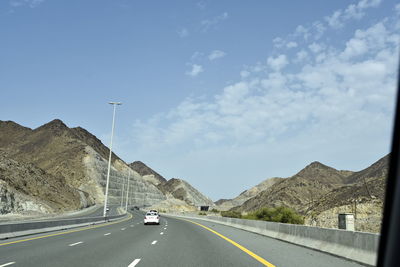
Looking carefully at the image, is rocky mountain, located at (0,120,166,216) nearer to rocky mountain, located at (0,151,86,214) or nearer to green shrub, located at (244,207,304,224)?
rocky mountain, located at (0,151,86,214)

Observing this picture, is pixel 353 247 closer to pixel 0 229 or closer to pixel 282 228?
pixel 282 228

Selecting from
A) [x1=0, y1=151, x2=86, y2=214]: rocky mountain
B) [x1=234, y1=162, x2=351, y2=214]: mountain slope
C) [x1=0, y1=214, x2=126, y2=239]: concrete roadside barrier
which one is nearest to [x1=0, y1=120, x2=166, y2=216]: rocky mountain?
[x1=0, y1=151, x2=86, y2=214]: rocky mountain

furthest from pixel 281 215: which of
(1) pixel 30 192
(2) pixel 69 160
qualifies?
(2) pixel 69 160

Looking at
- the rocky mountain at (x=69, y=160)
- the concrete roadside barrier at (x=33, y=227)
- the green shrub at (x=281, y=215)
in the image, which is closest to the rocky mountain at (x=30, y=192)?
the rocky mountain at (x=69, y=160)

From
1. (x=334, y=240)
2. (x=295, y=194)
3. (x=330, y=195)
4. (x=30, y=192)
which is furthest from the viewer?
(x=295, y=194)

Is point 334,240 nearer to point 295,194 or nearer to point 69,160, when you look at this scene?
point 295,194

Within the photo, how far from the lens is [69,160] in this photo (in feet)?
440

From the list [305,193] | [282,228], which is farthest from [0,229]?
[305,193]

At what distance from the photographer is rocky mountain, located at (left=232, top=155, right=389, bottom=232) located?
5362 cm

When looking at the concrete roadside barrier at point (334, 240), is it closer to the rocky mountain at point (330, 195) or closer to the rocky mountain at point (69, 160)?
the rocky mountain at point (330, 195)

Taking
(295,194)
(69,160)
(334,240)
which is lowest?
(334,240)

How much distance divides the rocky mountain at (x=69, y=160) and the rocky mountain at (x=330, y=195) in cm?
4535

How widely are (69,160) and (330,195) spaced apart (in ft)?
293

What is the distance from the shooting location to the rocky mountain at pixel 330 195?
5362 centimetres
